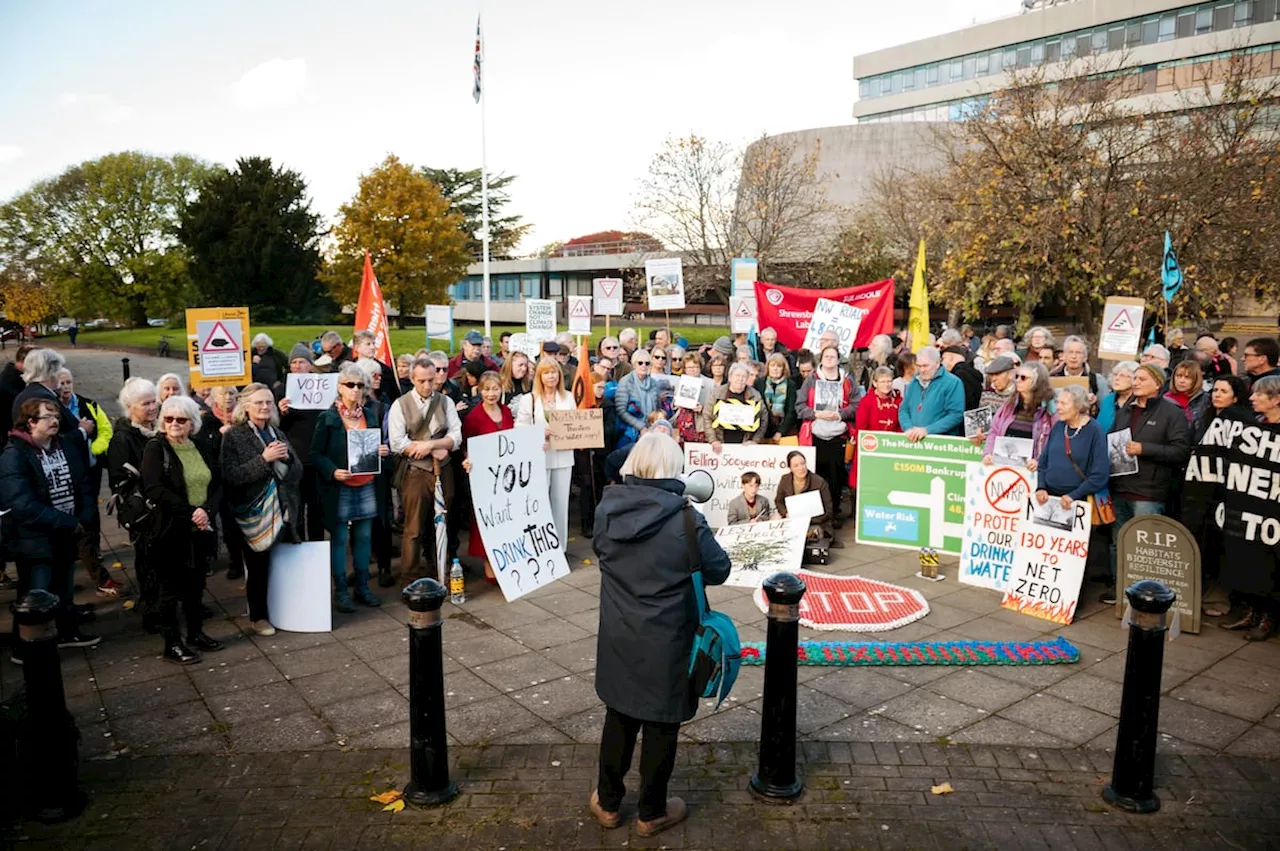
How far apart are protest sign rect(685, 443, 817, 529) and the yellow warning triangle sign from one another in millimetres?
4931

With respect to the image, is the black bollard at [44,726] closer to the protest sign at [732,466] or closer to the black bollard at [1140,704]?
the black bollard at [1140,704]

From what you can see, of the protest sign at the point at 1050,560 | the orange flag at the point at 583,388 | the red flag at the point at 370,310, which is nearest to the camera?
the protest sign at the point at 1050,560

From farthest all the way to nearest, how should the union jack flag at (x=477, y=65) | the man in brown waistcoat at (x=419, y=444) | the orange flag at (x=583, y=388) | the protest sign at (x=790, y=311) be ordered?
the union jack flag at (x=477, y=65), the protest sign at (x=790, y=311), the orange flag at (x=583, y=388), the man in brown waistcoat at (x=419, y=444)

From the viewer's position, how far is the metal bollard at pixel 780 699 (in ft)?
14.3

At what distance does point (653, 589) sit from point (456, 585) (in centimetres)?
411

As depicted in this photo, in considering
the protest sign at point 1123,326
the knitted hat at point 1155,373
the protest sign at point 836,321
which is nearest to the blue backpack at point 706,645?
the knitted hat at point 1155,373

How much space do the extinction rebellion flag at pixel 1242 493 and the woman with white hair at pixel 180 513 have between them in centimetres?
763

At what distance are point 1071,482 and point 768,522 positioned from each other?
110 inches

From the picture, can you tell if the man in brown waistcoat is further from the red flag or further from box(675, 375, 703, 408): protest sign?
the red flag

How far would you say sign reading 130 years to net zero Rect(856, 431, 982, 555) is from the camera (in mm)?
9031

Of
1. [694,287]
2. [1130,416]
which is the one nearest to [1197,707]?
[1130,416]

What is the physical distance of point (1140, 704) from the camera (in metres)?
4.36

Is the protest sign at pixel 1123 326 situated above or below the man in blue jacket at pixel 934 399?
above

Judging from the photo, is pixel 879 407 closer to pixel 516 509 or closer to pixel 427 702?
pixel 516 509
